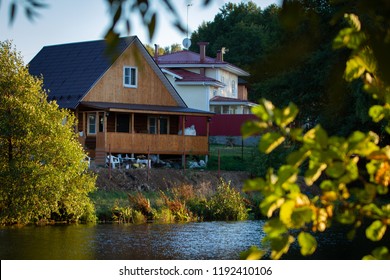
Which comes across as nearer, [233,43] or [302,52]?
[302,52]

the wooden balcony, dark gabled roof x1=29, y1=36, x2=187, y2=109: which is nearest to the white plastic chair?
the wooden balcony

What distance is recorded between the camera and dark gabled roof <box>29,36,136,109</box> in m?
35.1

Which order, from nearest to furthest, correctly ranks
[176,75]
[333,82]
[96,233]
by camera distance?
[333,82], [96,233], [176,75]

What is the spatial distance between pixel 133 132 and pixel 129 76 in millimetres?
3410

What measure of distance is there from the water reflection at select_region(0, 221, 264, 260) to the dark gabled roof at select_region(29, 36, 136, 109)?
42.0 ft

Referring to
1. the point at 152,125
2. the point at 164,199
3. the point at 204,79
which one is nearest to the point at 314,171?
the point at 164,199

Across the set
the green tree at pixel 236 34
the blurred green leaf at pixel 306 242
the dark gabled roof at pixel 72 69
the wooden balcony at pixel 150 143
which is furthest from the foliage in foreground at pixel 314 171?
the green tree at pixel 236 34

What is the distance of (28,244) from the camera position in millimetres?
18453

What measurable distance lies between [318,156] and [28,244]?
1565 centimetres

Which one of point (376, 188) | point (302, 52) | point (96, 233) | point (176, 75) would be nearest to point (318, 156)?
point (376, 188)

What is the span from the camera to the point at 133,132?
33.9 m

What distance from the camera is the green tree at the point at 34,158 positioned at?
73.3 ft

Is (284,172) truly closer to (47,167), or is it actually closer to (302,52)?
(302,52)

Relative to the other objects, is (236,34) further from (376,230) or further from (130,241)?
(376,230)
